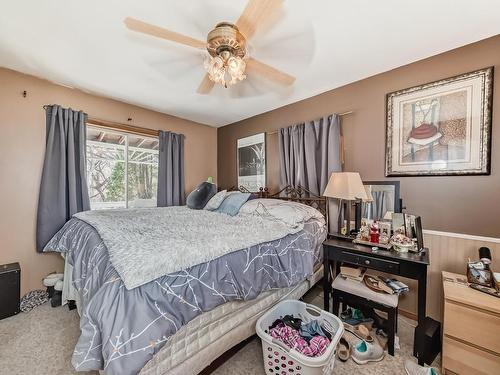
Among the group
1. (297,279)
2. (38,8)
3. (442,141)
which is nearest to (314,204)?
(297,279)

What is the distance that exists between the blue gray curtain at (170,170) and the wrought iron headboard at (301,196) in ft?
4.38

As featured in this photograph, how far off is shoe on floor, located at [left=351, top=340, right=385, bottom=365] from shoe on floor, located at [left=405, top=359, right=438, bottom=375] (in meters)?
0.15

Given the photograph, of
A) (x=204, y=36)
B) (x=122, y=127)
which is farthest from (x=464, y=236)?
(x=122, y=127)

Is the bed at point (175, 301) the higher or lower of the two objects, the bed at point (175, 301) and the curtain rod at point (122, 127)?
the lower

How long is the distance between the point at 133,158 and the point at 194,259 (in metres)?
2.59

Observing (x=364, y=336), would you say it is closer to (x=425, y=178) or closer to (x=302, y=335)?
(x=302, y=335)

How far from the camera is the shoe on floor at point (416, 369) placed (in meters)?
1.36

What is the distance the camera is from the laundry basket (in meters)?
1.18

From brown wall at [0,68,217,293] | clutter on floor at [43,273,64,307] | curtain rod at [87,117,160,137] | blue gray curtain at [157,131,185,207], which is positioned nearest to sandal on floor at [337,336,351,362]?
clutter on floor at [43,273,64,307]

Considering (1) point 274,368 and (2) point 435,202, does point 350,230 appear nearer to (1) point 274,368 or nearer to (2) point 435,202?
(2) point 435,202

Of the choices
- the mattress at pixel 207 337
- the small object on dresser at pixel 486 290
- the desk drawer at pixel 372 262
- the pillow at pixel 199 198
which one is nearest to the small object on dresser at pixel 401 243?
the desk drawer at pixel 372 262

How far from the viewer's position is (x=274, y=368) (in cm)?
132

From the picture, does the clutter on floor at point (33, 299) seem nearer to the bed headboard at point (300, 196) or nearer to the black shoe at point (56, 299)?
the black shoe at point (56, 299)

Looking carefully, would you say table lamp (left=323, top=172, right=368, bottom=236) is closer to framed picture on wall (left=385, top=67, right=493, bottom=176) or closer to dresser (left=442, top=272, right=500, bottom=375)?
framed picture on wall (left=385, top=67, right=493, bottom=176)
